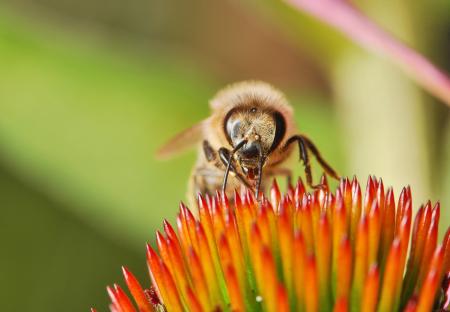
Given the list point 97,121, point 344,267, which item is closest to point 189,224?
point 344,267

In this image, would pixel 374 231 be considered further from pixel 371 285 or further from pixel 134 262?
pixel 134 262

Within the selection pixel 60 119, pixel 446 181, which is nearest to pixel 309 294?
pixel 446 181

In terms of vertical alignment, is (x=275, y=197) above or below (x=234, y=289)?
above

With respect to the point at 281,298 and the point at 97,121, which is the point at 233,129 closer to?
the point at 281,298

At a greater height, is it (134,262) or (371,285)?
(134,262)

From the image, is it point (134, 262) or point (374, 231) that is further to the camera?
point (134, 262)

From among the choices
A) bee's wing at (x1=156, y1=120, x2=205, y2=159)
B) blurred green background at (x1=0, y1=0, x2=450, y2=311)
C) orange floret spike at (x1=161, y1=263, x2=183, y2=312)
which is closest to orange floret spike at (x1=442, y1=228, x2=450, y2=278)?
orange floret spike at (x1=161, y1=263, x2=183, y2=312)

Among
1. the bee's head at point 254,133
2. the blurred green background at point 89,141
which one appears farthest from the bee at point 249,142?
the blurred green background at point 89,141
